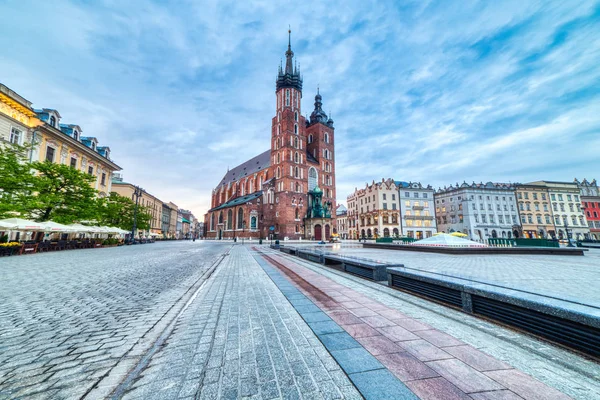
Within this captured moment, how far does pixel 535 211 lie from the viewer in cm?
5209

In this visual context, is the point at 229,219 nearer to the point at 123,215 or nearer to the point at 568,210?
the point at 123,215

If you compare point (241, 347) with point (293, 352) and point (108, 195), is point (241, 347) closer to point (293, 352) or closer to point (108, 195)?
point (293, 352)

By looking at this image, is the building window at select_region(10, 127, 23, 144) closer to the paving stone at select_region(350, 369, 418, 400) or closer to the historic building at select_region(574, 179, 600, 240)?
the paving stone at select_region(350, 369, 418, 400)

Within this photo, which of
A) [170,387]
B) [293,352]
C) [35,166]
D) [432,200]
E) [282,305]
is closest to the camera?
[170,387]

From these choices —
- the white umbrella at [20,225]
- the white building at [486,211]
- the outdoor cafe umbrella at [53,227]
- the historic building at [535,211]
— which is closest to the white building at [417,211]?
the white building at [486,211]

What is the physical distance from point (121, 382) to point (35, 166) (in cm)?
2347

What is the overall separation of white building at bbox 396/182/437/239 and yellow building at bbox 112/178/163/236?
53.8 metres

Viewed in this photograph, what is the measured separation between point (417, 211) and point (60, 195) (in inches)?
2272

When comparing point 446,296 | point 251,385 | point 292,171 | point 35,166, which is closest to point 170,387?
point 251,385

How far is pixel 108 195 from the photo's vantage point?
1278 inches

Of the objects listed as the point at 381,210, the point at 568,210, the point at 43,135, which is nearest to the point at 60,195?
the point at 43,135

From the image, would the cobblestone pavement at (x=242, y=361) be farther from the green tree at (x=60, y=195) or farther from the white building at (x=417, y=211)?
the white building at (x=417, y=211)

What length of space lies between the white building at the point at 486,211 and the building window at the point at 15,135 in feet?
219

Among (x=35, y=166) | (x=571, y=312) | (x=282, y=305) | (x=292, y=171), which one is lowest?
(x=282, y=305)
